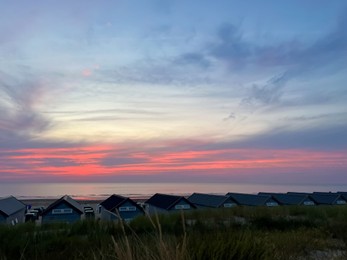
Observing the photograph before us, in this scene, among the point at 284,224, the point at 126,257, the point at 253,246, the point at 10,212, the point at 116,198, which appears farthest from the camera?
the point at 116,198

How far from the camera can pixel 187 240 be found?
4375 mm

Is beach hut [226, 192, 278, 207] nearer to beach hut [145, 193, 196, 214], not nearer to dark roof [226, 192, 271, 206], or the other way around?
dark roof [226, 192, 271, 206]

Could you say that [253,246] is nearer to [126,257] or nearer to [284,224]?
[126,257]

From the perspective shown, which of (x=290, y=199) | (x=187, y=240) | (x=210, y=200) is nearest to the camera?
(x=187, y=240)

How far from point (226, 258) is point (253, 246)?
19.5 inches

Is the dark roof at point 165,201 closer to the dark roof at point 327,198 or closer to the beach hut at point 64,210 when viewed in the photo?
the beach hut at point 64,210

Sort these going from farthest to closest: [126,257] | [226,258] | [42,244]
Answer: [42,244] < [226,258] < [126,257]

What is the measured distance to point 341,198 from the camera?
31.1 metres


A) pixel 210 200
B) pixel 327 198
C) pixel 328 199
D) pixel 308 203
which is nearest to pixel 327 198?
pixel 327 198

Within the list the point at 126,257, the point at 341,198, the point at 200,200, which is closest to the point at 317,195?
the point at 341,198

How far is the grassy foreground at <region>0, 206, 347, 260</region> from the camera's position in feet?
12.9

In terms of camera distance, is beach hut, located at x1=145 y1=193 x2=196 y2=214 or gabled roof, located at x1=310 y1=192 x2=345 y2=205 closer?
beach hut, located at x1=145 y1=193 x2=196 y2=214

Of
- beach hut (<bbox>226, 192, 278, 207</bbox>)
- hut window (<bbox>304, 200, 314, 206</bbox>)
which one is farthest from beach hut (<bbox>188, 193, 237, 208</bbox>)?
hut window (<bbox>304, 200, 314, 206</bbox>)

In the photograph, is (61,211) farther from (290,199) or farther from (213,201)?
(290,199)
